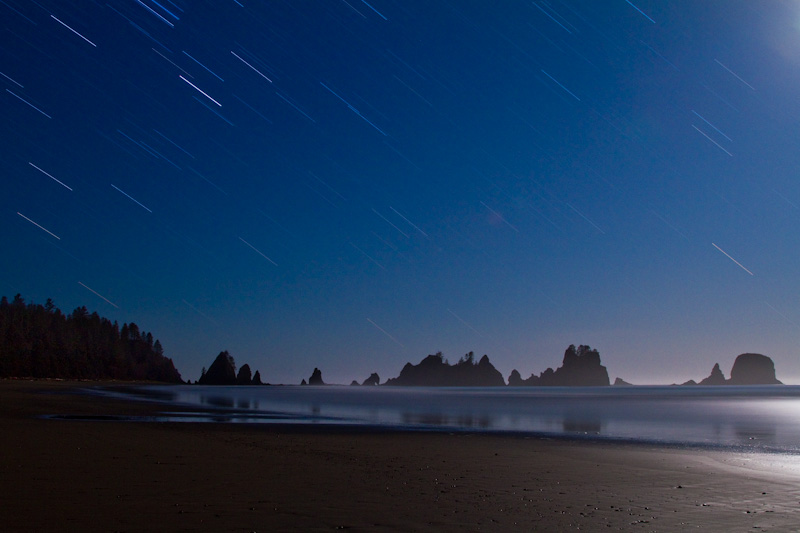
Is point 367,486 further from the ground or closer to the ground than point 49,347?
closer to the ground

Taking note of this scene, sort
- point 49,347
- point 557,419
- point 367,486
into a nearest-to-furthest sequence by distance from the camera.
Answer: point 367,486 → point 557,419 → point 49,347

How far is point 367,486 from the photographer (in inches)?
522

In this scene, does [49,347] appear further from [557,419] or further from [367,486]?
[367,486]

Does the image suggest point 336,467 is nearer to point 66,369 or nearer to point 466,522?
point 466,522

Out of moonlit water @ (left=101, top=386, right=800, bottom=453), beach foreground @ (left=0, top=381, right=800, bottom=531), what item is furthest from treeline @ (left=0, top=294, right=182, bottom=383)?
beach foreground @ (left=0, top=381, right=800, bottom=531)

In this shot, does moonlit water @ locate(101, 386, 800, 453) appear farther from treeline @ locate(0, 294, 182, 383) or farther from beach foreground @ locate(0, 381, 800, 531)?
treeline @ locate(0, 294, 182, 383)

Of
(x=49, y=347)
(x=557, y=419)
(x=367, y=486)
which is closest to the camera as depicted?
(x=367, y=486)

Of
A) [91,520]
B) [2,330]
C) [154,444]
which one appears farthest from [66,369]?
[91,520]

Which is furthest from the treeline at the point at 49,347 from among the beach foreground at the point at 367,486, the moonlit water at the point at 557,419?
the beach foreground at the point at 367,486

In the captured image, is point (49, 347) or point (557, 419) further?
point (49, 347)

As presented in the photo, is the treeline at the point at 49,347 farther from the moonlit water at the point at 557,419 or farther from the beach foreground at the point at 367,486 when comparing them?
the beach foreground at the point at 367,486

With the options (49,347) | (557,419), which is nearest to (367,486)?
(557,419)

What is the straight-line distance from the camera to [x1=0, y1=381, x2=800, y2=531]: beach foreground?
32.1ft

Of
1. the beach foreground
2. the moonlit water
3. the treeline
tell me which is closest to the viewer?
the beach foreground
